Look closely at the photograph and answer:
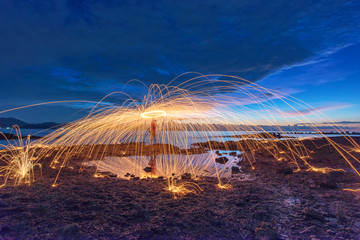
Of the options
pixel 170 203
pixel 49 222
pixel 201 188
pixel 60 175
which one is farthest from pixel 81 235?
pixel 60 175

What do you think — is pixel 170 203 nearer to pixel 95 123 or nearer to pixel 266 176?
pixel 266 176

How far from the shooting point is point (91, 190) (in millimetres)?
5656

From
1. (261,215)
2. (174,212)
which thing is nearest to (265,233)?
(261,215)

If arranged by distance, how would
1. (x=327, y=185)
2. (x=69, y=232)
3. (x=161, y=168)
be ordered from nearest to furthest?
(x=69, y=232) → (x=327, y=185) → (x=161, y=168)

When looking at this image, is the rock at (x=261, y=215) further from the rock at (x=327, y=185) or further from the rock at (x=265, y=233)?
the rock at (x=327, y=185)

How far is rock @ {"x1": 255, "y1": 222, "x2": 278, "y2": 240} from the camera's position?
11.0 ft

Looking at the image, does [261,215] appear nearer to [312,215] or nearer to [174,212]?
A: [312,215]

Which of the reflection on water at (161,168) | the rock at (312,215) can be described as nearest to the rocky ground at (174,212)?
the rock at (312,215)

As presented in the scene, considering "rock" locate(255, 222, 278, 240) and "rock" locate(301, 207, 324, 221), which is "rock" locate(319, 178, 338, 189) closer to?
"rock" locate(301, 207, 324, 221)

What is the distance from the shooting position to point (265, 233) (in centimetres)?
341

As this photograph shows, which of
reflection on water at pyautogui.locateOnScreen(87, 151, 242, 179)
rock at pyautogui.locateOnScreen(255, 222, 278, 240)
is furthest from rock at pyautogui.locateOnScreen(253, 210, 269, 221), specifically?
reflection on water at pyautogui.locateOnScreen(87, 151, 242, 179)

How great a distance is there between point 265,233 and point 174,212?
1.87 metres

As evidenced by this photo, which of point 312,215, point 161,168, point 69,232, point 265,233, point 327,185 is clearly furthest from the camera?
point 161,168

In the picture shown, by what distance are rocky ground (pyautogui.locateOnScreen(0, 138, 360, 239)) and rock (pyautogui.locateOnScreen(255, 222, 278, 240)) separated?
17mm
